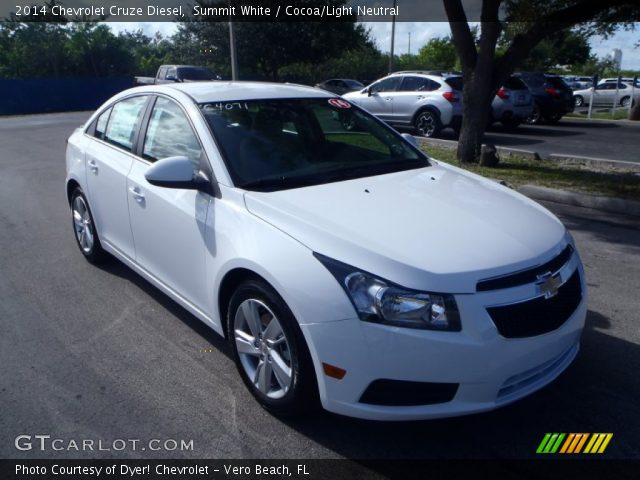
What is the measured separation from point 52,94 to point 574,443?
3573 cm

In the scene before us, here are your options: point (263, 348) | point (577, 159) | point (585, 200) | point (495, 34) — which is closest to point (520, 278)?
point (263, 348)

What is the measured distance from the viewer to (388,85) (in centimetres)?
1617

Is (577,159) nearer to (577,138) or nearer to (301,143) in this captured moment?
(577,138)

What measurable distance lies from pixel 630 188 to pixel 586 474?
Answer: 21.6 feet

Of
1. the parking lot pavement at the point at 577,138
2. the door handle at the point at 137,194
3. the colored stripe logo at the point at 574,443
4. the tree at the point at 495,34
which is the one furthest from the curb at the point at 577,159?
the colored stripe logo at the point at 574,443

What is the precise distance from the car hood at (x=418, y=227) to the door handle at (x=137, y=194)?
45.7 inches

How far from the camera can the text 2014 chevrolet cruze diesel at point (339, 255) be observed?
103 inches

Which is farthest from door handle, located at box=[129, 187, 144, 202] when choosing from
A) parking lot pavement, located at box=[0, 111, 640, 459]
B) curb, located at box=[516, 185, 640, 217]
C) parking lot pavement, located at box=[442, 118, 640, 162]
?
parking lot pavement, located at box=[442, 118, 640, 162]

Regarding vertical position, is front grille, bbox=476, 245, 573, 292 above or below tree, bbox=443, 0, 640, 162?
below

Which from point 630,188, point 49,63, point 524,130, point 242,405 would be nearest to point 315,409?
point 242,405

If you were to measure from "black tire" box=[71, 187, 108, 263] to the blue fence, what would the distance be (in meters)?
30.1

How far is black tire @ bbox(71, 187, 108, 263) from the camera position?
5.28 metres

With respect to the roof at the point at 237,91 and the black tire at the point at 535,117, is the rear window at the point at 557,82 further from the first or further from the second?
the roof at the point at 237,91

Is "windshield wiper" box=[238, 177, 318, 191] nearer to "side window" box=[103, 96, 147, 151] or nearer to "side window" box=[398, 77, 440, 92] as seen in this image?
"side window" box=[103, 96, 147, 151]
